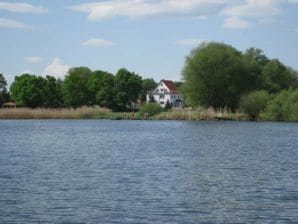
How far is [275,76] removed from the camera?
383 ft

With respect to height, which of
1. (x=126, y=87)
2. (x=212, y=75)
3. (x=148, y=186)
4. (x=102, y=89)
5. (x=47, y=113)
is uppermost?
(x=212, y=75)

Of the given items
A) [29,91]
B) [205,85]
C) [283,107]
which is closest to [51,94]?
[29,91]

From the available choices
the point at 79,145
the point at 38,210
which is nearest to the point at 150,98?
the point at 79,145

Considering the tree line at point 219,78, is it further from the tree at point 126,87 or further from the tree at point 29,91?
the tree at point 29,91

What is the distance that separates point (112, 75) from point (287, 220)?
131 meters

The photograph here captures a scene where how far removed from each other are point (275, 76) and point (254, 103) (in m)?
21.9

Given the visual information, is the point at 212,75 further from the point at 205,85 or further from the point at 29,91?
the point at 29,91

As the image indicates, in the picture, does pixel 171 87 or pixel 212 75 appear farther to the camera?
pixel 171 87

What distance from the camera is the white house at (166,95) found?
194m

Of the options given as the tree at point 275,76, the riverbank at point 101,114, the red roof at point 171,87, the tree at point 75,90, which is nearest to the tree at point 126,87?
the tree at point 75,90

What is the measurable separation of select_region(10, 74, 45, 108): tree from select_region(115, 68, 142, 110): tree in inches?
712

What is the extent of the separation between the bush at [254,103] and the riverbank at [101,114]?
4.48 feet

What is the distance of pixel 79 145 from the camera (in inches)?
1847

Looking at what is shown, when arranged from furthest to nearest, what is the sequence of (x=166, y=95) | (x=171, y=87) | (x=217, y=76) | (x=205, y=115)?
(x=171, y=87) → (x=166, y=95) → (x=217, y=76) → (x=205, y=115)
